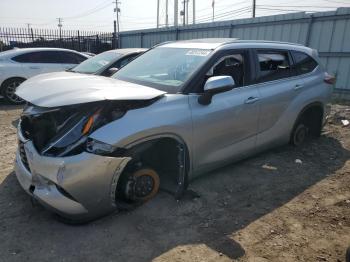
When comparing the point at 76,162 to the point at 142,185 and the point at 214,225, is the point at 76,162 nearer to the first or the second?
the point at 142,185

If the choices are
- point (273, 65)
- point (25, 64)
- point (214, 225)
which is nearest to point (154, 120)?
point (214, 225)

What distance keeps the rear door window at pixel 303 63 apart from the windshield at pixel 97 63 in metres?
3.95

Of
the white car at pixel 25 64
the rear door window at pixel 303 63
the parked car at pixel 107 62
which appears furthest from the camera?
the white car at pixel 25 64

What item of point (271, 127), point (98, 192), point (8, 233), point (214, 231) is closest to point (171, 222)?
point (214, 231)

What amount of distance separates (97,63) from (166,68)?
401 cm

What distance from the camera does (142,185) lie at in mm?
3535

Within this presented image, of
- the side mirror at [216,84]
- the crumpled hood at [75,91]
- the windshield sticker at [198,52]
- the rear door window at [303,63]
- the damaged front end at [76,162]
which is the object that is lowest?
the damaged front end at [76,162]

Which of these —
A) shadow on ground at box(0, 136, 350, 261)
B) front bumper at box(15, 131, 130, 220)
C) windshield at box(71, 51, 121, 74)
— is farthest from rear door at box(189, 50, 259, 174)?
windshield at box(71, 51, 121, 74)

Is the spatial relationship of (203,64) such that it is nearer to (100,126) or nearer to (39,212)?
(100,126)

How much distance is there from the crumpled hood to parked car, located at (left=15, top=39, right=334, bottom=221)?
1 cm

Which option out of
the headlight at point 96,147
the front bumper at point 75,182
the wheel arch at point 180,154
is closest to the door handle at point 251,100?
the wheel arch at point 180,154

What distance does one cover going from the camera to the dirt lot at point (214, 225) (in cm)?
299

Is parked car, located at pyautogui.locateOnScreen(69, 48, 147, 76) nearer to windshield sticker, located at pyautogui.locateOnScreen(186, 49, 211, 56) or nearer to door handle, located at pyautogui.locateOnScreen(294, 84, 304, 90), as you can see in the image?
windshield sticker, located at pyautogui.locateOnScreen(186, 49, 211, 56)

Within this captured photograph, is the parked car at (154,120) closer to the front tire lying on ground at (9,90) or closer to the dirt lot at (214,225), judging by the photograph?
the dirt lot at (214,225)
